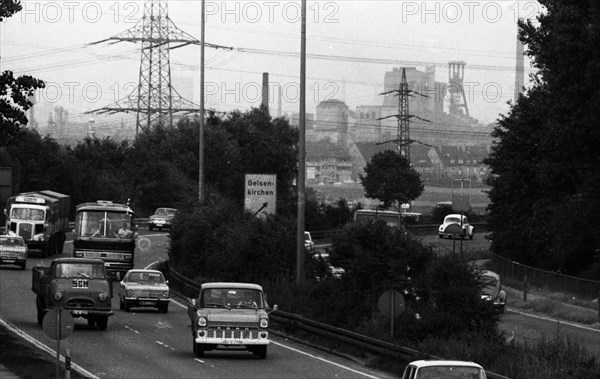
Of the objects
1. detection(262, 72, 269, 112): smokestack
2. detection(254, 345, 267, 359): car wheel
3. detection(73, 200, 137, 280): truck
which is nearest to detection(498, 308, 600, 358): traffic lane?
detection(254, 345, 267, 359): car wheel

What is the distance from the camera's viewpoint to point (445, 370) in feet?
63.8

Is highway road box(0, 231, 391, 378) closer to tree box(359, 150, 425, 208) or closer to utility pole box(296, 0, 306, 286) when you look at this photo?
utility pole box(296, 0, 306, 286)

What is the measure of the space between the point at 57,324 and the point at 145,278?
20.3m

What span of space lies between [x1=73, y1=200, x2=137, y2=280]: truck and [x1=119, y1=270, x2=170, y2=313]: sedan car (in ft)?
32.1

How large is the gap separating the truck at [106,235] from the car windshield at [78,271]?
1685cm

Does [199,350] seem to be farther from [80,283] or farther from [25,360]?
[80,283]

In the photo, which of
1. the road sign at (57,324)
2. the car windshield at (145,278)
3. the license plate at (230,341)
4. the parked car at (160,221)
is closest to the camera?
the road sign at (57,324)

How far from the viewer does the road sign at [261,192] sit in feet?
151

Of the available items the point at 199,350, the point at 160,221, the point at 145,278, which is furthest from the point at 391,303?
the point at 160,221

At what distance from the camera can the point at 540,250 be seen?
70625mm

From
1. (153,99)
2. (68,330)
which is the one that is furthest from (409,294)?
(153,99)

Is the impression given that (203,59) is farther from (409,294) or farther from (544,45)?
(409,294)

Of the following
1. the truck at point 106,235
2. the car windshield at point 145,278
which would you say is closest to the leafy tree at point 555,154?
the truck at point 106,235

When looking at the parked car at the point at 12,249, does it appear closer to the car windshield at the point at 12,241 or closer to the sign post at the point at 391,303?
the car windshield at the point at 12,241
